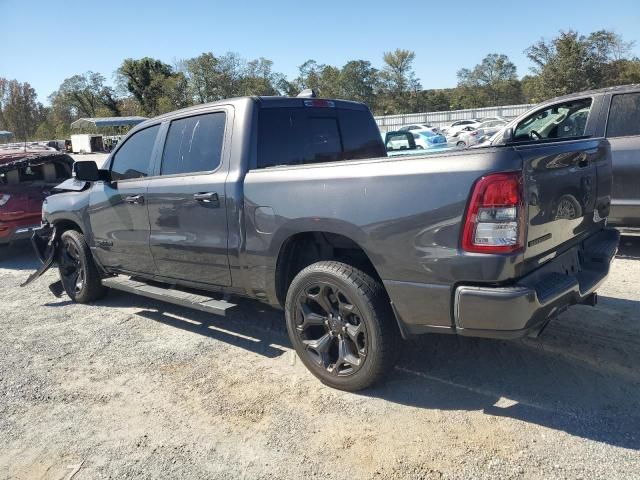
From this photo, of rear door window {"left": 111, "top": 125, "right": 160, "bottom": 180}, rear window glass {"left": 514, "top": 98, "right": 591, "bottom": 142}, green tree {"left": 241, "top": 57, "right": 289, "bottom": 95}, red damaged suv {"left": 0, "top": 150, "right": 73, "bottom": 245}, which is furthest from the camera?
green tree {"left": 241, "top": 57, "right": 289, "bottom": 95}

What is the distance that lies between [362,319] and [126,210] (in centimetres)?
266

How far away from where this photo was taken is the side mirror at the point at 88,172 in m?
4.83

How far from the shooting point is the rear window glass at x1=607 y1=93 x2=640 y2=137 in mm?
5832

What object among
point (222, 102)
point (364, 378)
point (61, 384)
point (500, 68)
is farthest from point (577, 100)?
point (500, 68)

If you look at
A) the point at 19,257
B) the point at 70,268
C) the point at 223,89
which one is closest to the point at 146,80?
the point at 223,89

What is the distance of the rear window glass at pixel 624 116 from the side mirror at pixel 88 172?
5485 millimetres

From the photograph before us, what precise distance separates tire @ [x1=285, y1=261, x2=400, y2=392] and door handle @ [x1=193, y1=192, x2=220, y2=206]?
2.85 feet

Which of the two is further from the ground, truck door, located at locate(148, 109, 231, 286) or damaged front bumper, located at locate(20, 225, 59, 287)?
truck door, located at locate(148, 109, 231, 286)

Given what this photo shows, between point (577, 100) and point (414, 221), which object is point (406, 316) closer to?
point (414, 221)

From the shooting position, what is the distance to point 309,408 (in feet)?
10.7

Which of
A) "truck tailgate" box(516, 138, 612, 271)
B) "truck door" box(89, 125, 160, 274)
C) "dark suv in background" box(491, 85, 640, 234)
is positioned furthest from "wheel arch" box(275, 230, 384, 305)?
"dark suv in background" box(491, 85, 640, 234)

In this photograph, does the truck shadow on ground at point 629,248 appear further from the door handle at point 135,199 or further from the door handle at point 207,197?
the door handle at point 135,199

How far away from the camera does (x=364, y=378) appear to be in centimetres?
323

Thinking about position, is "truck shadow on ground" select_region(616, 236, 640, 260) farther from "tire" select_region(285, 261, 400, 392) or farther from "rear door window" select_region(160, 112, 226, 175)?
"rear door window" select_region(160, 112, 226, 175)
